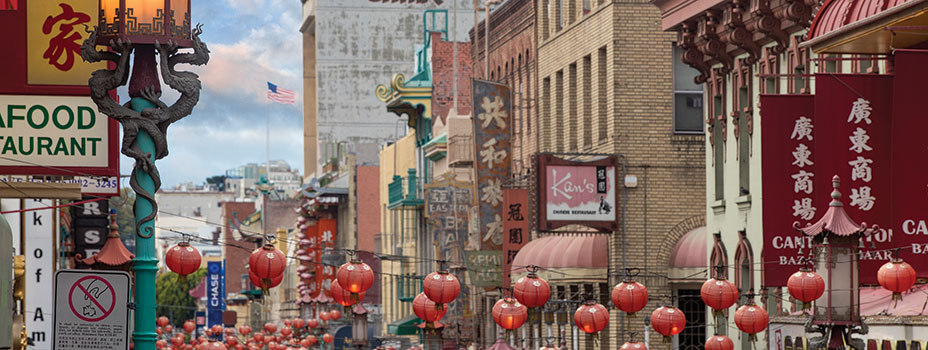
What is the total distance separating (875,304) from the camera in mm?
26078

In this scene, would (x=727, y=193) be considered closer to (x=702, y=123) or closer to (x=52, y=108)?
(x=702, y=123)

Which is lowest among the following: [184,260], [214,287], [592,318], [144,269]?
[214,287]

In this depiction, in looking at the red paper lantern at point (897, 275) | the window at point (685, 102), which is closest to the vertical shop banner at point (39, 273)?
the window at point (685, 102)

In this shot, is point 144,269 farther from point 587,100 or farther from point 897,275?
point 587,100

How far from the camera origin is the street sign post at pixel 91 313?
14.3m

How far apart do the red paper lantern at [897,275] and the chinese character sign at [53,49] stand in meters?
9.15

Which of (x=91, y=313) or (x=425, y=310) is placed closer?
(x=91, y=313)

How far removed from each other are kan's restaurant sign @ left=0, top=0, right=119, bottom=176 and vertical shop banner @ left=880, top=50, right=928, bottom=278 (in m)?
8.14

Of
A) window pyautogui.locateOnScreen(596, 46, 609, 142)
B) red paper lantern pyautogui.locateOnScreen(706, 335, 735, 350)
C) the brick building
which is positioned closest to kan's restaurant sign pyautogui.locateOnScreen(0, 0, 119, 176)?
red paper lantern pyautogui.locateOnScreen(706, 335, 735, 350)

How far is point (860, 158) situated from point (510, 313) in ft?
32.0

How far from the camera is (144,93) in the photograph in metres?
15.0

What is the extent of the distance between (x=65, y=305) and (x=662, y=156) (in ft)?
91.8

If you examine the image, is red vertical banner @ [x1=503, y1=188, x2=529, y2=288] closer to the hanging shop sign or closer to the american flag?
the hanging shop sign

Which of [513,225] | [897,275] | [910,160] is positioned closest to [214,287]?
[513,225]
